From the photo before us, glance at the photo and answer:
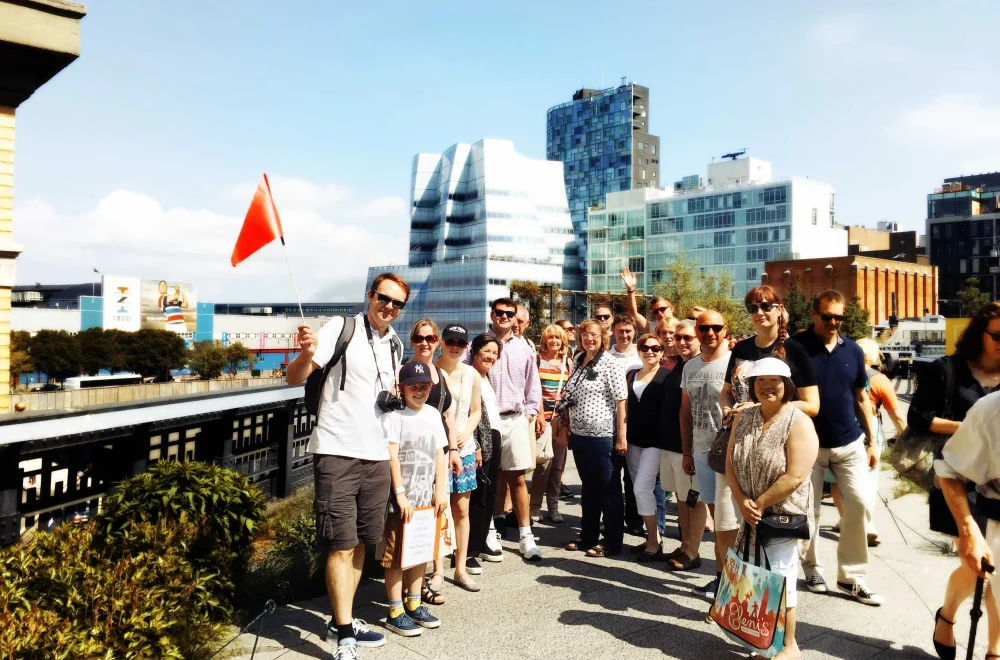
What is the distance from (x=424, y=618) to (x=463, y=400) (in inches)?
65.9

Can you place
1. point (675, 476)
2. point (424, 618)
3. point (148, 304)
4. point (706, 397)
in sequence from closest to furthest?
point (424, 618)
point (706, 397)
point (675, 476)
point (148, 304)

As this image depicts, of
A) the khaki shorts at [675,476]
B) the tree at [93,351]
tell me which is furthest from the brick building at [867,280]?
the khaki shorts at [675,476]

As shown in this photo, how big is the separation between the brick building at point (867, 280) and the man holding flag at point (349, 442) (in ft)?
261

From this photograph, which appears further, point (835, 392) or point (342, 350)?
point (835, 392)

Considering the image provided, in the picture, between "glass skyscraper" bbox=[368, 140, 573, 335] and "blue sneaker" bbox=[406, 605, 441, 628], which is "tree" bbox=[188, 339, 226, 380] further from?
"blue sneaker" bbox=[406, 605, 441, 628]

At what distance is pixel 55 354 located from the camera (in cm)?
7131

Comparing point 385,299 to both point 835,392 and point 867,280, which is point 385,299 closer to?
point 835,392

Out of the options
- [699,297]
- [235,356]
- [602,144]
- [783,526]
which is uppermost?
[602,144]

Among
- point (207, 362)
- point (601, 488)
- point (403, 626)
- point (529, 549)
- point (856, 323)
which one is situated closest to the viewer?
point (403, 626)

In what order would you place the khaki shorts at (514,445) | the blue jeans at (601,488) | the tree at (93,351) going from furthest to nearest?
the tree at (93,351), the khaki shorts at (514,445), the blue jeans at (601,488)

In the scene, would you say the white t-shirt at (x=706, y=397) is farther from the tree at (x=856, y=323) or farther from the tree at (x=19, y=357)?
the tree at (x=856, y=323)

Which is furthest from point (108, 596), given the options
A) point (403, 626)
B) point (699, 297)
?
point (699, 297)

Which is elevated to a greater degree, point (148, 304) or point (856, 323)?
point (148, 304)

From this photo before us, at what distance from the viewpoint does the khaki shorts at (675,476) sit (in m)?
6.21
